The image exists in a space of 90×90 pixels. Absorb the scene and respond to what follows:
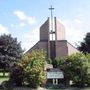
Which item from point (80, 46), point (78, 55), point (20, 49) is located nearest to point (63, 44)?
point (80, 46)

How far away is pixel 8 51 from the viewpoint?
148ft

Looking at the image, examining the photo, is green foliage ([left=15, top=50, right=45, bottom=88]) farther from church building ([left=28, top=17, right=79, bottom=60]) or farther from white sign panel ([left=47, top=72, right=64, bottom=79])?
church building ([left=28, top=17, right=79, bottom=60])

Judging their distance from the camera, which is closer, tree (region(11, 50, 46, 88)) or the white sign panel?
tree (region(11, 50, 46, 88))

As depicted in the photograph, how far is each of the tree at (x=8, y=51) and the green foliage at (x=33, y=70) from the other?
60.9ft

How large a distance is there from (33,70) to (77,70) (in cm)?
370

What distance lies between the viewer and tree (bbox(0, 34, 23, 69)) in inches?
1731

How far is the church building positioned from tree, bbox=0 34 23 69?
10.9 meters

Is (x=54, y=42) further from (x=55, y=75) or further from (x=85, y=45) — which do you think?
(x=55, y=75)

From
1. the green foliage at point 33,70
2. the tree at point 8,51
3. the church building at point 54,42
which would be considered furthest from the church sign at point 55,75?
the church building at point 54,42

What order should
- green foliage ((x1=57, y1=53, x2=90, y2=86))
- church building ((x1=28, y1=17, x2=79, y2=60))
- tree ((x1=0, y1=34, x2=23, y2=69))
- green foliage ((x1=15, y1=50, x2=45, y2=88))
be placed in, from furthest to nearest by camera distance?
church building ((x1=28, y1=17, x2=79, y2=60)) < tree ((x1=0, y1=34, x2=23, y2=69)) < green foliage ((x1=57, y1=53, x2=90, y2=86)) < green foliage ((x1=15, y1=50, x2=45, y2=88))

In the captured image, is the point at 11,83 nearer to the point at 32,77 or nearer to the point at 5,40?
the point at 32,77

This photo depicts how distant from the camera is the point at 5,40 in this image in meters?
45.0

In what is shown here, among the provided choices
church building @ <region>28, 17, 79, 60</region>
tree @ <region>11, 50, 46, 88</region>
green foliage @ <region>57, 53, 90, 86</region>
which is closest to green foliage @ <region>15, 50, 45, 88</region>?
tree @ <region>11, 50, 46, 88</region>

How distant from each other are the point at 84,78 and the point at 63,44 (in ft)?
103
